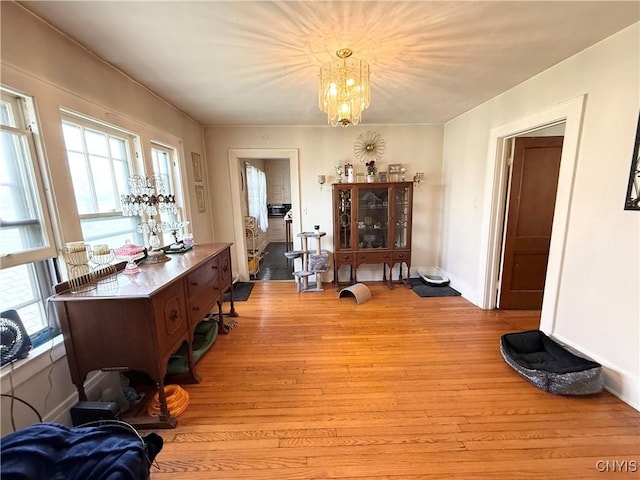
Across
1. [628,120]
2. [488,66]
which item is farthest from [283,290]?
[628,120]

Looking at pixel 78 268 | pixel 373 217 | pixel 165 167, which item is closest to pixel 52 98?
pixel 78 268

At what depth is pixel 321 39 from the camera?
169 centimetres

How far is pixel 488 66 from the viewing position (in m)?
2.12

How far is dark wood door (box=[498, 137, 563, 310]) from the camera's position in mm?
2734

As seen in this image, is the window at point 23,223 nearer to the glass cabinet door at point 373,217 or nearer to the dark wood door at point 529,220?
the glass cabinet door at point 373,217

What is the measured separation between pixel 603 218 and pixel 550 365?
1.15 m

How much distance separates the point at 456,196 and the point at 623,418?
2.66 meters

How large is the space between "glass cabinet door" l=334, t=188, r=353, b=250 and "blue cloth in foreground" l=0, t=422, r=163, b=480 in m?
3.10

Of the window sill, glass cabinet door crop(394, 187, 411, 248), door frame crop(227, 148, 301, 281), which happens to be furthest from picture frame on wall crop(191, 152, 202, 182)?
glass cabinet door crop(394, 187, 411, 248)

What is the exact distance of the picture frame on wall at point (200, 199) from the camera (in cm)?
347

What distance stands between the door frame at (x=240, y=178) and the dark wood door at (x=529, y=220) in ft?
8.98

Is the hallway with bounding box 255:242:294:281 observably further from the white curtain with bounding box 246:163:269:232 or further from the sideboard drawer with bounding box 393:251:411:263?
the sideboard drawer with bounding box 393:251:411:263

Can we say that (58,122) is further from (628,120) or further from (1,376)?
(628,120)

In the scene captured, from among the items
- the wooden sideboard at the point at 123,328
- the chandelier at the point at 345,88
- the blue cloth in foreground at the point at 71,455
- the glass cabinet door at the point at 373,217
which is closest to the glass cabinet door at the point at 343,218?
the glass cabinet door at the point at 373,217
